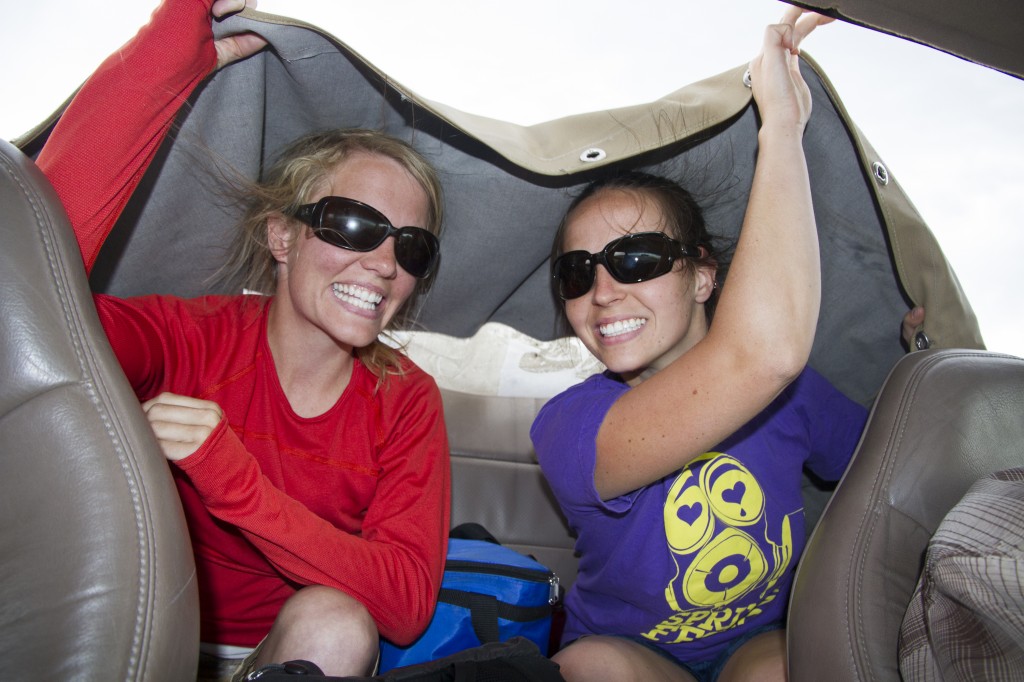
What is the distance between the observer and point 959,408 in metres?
1.17

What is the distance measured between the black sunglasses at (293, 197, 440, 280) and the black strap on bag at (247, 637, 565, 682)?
0.76 m

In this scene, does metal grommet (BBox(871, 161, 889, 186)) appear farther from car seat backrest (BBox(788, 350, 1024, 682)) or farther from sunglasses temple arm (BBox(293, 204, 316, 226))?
sunglasses temple arm (BBox(293, 204, 316, 226))

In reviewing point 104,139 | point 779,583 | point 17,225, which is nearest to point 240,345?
point 104,139

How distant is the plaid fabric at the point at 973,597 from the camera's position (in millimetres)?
845

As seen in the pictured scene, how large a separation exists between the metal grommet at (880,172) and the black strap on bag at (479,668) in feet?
3.70

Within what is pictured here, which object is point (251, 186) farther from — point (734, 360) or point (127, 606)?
point (734, 360)

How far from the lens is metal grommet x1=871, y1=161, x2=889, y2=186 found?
1475 mm

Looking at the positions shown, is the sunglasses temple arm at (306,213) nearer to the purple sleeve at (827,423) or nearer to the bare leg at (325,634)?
the bare leg at (325,634)

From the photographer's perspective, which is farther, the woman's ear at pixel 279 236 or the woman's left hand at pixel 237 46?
the woman's ear at pixel 279 236

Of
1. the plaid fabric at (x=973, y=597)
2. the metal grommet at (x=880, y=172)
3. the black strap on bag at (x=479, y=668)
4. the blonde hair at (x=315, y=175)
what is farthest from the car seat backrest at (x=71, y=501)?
the metal grommet at (x=880, y=172)

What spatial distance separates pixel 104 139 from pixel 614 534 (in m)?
1.18

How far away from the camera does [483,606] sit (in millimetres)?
1413

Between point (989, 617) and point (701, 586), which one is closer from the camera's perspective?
point (989, 617)

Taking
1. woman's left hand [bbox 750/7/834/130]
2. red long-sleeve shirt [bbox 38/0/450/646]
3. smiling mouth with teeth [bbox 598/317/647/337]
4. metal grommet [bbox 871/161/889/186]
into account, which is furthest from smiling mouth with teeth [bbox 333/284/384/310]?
metal grommet [bbox 871/161/889/186]
